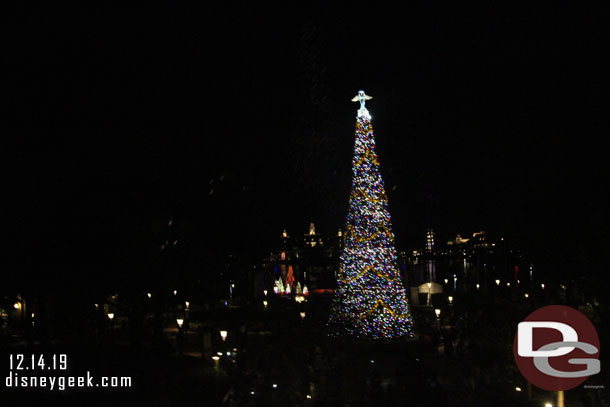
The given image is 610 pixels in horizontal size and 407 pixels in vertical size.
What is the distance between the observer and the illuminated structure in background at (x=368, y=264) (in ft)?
70.0

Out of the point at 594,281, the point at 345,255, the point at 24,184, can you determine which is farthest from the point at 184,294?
the point at 594,281

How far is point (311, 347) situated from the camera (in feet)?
55.6

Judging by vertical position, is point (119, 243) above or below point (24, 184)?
below

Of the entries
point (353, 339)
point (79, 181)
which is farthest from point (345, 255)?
point (79, 181)

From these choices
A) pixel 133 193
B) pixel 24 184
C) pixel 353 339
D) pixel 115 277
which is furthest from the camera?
pixel 353 339

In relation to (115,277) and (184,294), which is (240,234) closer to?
(184,294)

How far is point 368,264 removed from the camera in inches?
846

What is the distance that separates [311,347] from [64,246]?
6.74 metres

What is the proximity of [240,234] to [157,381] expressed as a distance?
49.4 ft

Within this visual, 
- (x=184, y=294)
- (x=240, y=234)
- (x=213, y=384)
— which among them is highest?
(x=240, y=234)

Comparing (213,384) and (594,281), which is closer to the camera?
(213,384)

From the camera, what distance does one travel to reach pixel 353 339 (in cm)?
2100

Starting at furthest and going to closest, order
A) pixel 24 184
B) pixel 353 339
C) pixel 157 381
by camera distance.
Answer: pixel 353 339 < pixel 157 381 < pixel 24 184

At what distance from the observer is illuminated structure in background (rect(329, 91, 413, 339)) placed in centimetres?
2133
